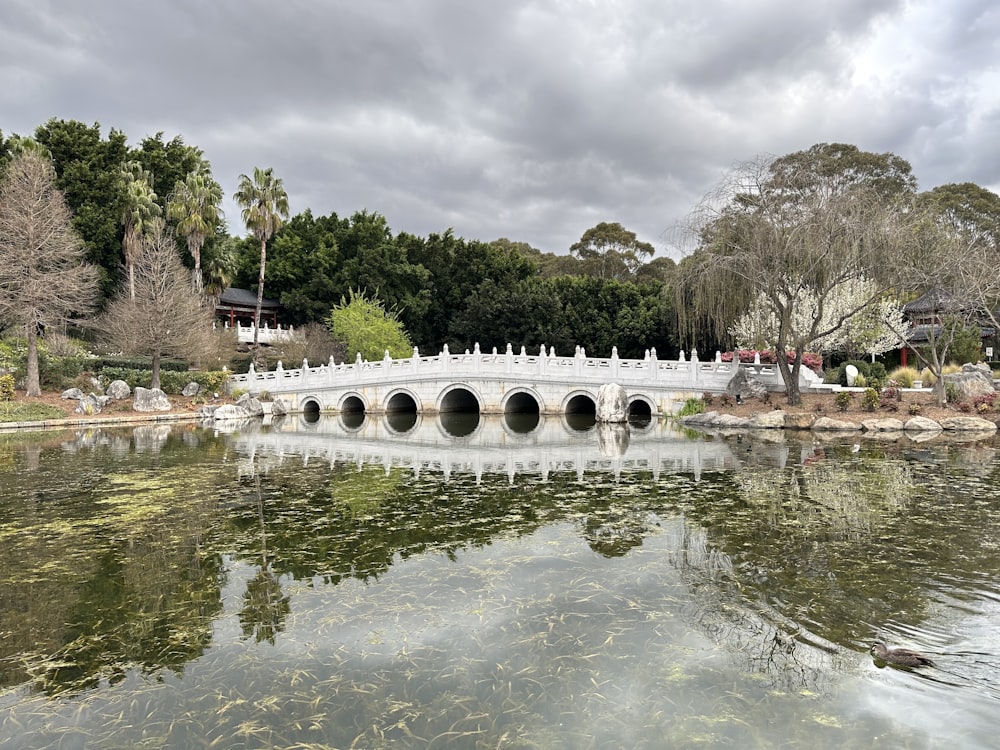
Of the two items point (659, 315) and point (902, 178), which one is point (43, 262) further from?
point (902, 178)

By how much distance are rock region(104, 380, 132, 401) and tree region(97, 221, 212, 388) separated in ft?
3.49

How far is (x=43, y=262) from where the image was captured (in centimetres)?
2497

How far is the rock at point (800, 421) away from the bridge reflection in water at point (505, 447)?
3408 millimetres

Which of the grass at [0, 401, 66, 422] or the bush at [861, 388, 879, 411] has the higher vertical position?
the bush at [861, 388, 879, 411]

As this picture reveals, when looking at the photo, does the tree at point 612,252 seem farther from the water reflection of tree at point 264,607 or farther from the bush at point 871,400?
the water reflection of tree at point 264,607

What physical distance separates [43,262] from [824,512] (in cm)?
2867

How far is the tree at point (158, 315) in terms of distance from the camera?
2725 cm

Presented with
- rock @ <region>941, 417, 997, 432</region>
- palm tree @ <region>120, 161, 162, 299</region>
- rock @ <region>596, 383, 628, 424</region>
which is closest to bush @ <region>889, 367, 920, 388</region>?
rock @ <region>941, 417, 997, 432</region>

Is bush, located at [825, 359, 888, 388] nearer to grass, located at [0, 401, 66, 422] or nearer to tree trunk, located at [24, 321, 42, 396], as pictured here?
grass, located at [0, 401, 66, 422]

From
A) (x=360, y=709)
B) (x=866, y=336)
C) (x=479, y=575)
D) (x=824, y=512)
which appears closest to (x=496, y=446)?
(x=824, y=512)

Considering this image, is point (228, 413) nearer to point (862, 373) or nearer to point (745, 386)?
point (745, 386)

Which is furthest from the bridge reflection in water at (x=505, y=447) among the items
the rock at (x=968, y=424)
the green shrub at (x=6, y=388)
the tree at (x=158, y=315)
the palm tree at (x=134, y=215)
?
the palm tree at (x=134, y=215)

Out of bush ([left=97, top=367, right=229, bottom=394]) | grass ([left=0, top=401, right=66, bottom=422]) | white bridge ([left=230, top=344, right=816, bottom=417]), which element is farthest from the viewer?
bush ([left=97, top=367, right=229, bottom=394])

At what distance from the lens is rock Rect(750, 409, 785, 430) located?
20.0 m
